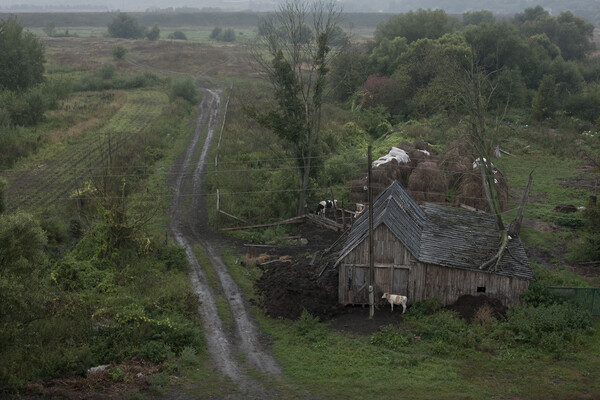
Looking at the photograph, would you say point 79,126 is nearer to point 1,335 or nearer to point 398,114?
point 398,114

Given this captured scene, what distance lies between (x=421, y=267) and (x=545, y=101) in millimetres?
46926

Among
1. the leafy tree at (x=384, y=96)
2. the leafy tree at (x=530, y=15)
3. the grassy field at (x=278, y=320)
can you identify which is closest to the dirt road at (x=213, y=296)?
Result: the grassy field at (x=278, y=320)

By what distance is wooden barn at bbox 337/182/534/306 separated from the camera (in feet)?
79.5

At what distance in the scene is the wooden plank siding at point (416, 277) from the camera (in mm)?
24203

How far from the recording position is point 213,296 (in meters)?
26.1

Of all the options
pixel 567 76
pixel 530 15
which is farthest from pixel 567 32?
pixel 567 76

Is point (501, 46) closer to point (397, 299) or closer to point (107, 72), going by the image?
point (107, 72)

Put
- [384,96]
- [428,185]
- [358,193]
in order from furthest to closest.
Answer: [384,96], [428,185], [358,193]

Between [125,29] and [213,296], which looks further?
[125,29]

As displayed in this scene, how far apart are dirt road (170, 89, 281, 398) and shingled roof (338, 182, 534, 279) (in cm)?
549

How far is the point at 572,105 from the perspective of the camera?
64.3 meters

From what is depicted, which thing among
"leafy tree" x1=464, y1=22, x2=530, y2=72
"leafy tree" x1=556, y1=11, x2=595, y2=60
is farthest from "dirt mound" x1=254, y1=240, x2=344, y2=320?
"leafy tree" x1=556, y1=11, x2=595, y2=60

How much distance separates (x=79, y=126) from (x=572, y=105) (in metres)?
54.5

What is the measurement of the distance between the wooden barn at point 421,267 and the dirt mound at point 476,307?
1.04 feet
